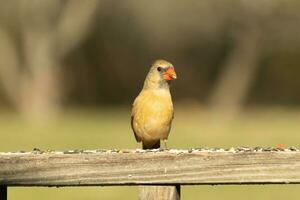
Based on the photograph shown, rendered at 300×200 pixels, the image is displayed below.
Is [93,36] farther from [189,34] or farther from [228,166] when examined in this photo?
[228,166]

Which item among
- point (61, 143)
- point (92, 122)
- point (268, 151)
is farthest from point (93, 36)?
point (268, 151)

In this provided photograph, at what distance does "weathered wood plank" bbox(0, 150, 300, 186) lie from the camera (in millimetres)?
3434

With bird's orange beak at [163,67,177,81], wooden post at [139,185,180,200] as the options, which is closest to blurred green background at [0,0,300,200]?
bird's orange beak at [163,67,177,81]

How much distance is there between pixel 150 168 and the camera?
3.46 metres

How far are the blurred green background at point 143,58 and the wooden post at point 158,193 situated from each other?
25.9 meters

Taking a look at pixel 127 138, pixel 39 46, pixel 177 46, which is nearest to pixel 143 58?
pixel 177 46

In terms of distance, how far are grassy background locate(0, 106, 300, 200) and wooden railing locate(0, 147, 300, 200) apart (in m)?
8.46

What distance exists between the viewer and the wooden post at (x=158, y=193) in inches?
132

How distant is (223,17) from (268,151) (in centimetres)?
3672

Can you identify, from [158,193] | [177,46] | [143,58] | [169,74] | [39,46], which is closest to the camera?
[158,193]

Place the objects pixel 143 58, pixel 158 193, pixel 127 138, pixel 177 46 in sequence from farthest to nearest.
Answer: pixel 143 58 → pixel 177 46 → pixel 127 138 → pixel 158 193

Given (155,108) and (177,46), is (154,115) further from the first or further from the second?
(177,46)

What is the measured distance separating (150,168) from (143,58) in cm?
4159

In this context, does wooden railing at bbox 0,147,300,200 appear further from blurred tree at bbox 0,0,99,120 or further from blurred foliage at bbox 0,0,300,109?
blurred foliage at bbox 0,0,300,109
